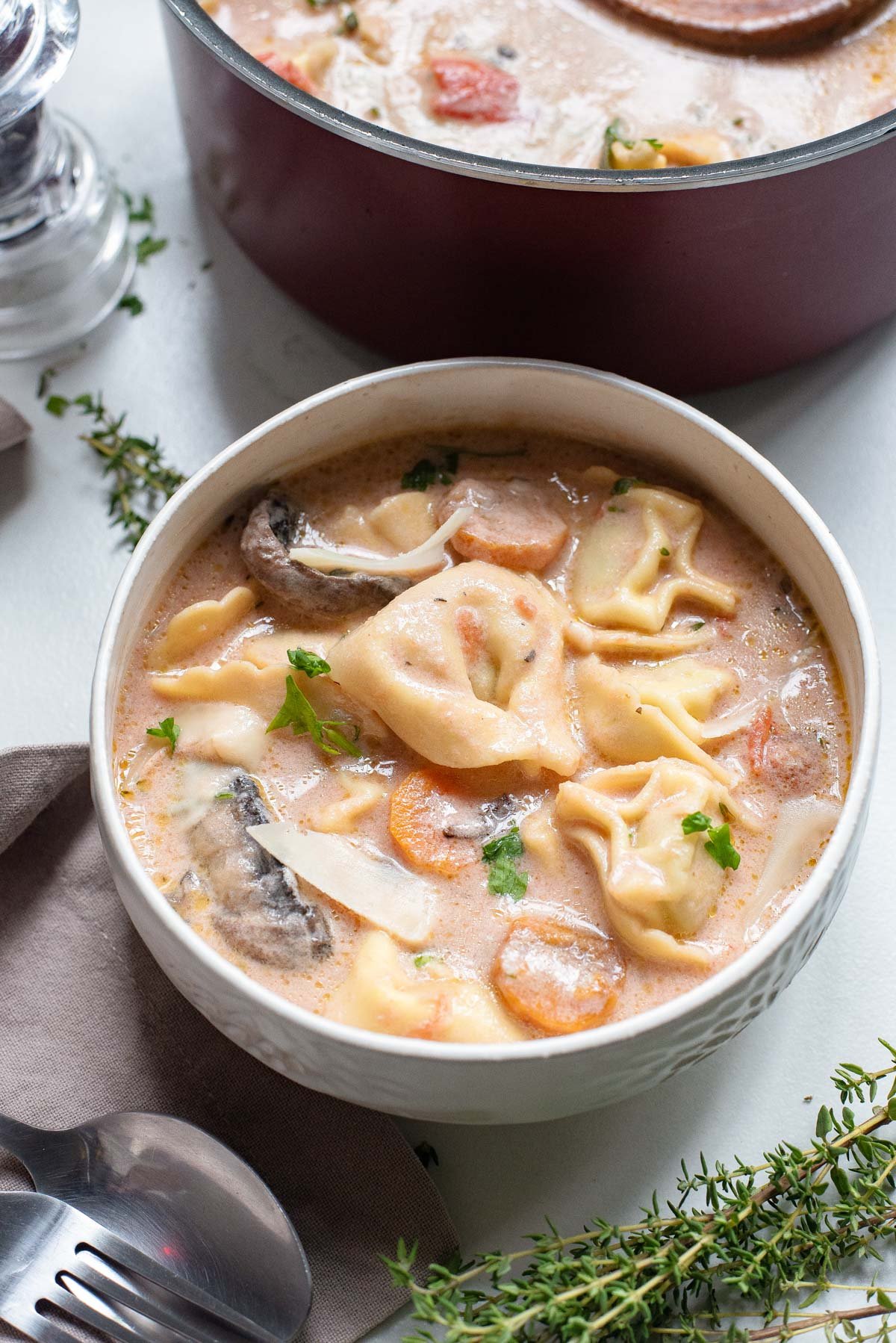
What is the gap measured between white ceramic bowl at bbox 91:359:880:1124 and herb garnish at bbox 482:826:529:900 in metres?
0.36

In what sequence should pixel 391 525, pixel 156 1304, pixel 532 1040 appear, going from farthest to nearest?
pixel 391 525 < pixel 156 1304 < pixel 532 1040

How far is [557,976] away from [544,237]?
4.74ft

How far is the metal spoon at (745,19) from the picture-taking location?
11.8 ft

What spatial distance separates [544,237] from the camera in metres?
2.94

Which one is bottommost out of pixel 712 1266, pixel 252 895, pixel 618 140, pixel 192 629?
pixel 712 1266

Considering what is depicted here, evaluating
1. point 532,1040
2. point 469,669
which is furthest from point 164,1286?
point 469,669

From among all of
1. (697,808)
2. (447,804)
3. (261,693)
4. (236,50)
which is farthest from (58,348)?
(697,808)

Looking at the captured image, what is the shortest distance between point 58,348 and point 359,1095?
6.96ft

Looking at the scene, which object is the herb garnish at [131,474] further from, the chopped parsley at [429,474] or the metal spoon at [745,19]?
the metal spoon at [745,19]

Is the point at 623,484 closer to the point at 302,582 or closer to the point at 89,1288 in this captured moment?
the point at 302,582

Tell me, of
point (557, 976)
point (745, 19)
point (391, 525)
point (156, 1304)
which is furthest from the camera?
point (745, 19)

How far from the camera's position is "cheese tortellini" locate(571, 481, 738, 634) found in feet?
9.62

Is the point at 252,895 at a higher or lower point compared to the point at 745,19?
lower

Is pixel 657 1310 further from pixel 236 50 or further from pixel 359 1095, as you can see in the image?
pixel 236 50
